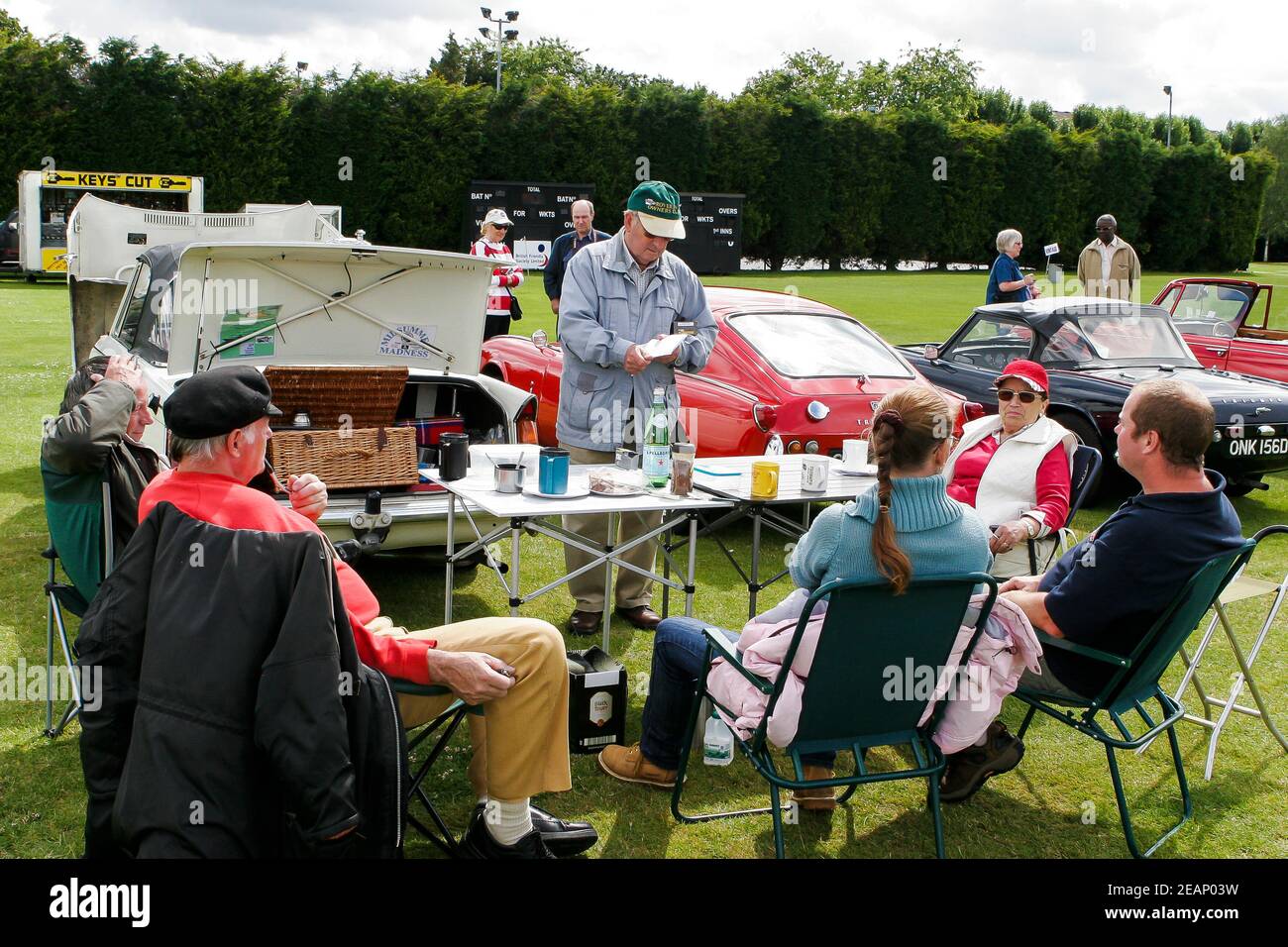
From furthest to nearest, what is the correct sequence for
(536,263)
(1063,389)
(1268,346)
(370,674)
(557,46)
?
(557,46) → (536,263) → (1268,346) → (1063,389) → (370,674)

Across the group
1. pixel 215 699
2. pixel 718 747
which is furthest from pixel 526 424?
pixel 215 699

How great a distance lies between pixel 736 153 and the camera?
35500 millimetres

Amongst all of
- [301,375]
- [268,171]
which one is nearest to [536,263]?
[268,171]

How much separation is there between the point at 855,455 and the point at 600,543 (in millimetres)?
1387

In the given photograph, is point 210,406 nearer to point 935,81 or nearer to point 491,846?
point 491,846

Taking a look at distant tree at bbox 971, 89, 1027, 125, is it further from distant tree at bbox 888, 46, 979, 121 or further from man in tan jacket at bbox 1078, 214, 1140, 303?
man in tan jacket at bbox 1078, 214, 1140, 303

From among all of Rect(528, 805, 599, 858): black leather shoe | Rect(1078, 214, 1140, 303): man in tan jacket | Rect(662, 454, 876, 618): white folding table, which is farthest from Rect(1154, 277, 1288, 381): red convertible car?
Rect(528, 805, 599, 858): black leather shoe

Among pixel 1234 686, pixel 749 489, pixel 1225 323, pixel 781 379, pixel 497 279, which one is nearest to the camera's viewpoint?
pixel 1234 686

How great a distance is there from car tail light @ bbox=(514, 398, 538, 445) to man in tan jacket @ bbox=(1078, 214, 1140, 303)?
28.1ft

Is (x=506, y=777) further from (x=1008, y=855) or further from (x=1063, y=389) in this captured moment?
(x=1063, y=389)

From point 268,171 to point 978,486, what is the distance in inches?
1124

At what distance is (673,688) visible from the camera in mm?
→ 4074

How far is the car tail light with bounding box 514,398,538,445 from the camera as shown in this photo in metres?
6.36
